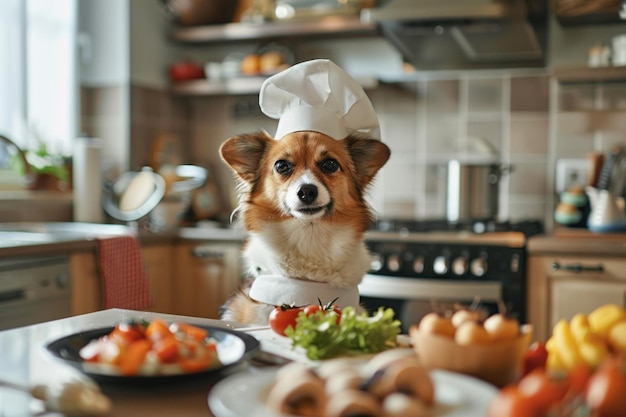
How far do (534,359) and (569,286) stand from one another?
1.92m

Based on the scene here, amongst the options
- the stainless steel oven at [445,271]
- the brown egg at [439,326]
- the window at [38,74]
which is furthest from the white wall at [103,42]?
the brown egg at [439,326]

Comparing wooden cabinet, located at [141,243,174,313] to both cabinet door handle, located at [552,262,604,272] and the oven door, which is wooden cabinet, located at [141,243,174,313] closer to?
the oven door

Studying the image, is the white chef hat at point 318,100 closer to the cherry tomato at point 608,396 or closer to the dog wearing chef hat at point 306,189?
the dog wearing chef hat at point 306,189

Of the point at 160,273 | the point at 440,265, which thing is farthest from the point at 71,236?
the point at 440,265

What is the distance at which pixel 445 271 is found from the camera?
9.16 ft

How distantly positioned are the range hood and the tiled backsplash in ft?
0.25

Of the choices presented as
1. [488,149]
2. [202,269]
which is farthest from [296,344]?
[488,149]

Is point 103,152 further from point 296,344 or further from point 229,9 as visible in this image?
point 296,344

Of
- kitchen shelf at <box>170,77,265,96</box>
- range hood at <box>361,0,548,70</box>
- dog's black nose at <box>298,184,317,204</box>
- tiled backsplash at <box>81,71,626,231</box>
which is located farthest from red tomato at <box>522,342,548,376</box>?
kitchen shelf at <box>170,77,265,96</box>

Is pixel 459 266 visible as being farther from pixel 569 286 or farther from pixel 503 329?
pixel 503 329

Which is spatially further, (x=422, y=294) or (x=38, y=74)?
(x=38, y=74)

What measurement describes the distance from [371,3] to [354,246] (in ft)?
6.49

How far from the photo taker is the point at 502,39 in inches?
125

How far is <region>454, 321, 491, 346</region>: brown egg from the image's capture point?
80 cm
